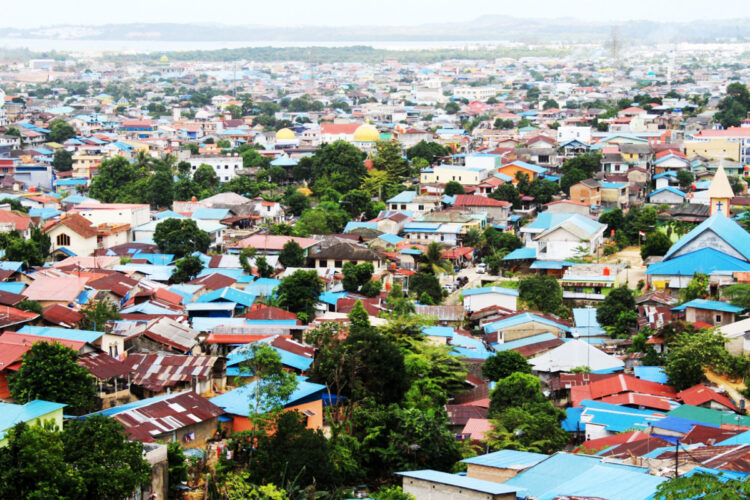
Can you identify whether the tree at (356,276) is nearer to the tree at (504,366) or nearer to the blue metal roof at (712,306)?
the tree at (504,366)

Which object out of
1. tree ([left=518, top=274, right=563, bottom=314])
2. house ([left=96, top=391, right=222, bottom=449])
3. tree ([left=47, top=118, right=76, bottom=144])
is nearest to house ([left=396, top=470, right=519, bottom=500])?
house ([left=96, top=391, right=222, bottom=449])

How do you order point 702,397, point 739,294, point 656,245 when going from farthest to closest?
point 656,245
point 739,294
point 702,397

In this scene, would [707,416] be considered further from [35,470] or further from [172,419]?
[35,470]

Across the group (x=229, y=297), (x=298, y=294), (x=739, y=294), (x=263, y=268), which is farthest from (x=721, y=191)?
(x=229, y=297)

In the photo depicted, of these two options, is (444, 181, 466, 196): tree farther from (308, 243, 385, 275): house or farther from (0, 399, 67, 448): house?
(0, 399, 67, 448): house

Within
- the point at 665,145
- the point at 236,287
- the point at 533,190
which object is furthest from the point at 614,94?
the point at 236,287

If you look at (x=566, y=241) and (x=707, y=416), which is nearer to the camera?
(x=707, y=416)

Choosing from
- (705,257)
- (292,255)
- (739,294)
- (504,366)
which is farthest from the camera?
(292,255)

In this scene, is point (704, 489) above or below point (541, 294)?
above

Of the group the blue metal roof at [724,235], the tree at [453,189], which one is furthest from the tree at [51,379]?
the tree at [453,189]

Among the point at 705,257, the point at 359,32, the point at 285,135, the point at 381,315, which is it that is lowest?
the point at 381,315
